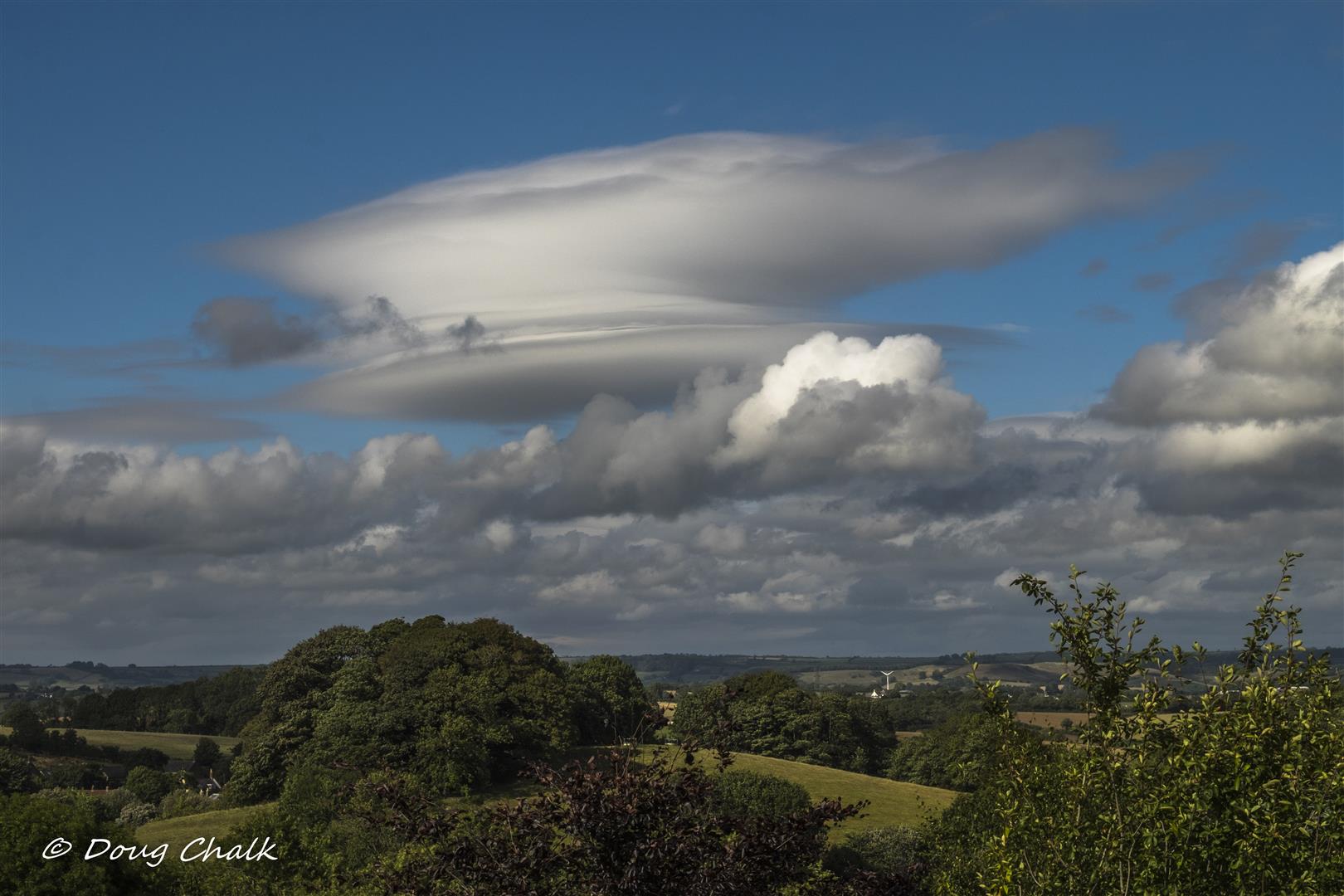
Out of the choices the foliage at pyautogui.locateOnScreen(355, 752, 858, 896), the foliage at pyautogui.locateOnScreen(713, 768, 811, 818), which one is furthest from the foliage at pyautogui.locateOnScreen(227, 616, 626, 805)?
the foliage at pyautogui.locateOnScreen(355, 752, 858, 896)

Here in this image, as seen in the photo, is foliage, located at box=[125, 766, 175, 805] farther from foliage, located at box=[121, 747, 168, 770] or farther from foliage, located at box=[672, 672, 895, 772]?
foliage, located at box=[672, 672, 895, 772]

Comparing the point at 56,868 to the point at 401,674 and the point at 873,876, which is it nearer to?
the point at 873,876

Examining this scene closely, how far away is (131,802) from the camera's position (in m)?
111

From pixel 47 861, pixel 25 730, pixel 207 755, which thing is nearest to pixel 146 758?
pixel 207 755

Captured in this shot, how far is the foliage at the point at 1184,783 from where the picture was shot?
1506 cm

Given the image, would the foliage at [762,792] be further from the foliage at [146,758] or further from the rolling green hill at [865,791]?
the foliage at [146,758]

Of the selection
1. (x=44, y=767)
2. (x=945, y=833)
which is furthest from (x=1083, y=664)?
(x=44, y=767)

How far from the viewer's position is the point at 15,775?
104000 mm

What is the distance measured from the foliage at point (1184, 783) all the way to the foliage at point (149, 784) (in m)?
129

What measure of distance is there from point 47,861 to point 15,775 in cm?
7024

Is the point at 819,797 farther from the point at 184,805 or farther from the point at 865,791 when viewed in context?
the point at 184,805

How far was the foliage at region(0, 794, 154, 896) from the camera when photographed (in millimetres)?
43312

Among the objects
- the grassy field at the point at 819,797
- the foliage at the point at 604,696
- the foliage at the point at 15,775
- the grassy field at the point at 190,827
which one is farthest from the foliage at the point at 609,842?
the foliage at the point at 604,696

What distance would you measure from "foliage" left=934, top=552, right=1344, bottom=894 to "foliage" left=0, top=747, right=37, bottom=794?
101m
